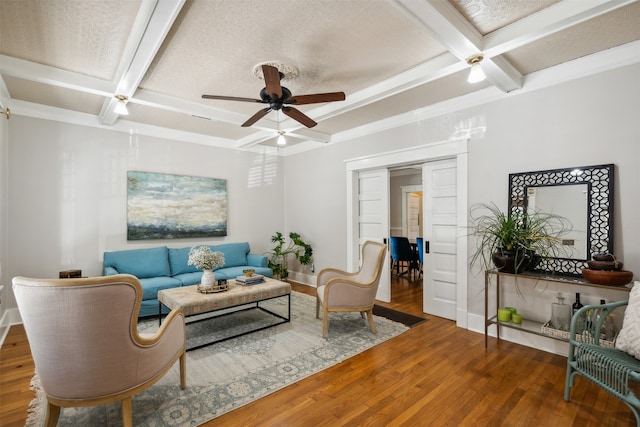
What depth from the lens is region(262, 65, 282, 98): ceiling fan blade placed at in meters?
2.26

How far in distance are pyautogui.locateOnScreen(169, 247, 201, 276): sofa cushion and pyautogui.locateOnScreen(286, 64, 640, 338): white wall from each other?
3.38 meters

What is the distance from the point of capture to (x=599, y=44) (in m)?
2.50

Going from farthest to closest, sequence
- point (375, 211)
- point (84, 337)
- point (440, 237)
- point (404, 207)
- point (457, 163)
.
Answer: point (404, 207)
point (375, 211)
point (440, 237)
point (457, 163)
point (84, 337)

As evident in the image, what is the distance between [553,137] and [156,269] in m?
5.14

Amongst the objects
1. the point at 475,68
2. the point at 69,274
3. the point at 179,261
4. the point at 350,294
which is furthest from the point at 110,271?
the point at 475,68

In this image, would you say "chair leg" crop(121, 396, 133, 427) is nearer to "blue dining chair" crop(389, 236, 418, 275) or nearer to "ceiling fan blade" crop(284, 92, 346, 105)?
"ceiling fan blade" crop(284, 92, 346, 105)

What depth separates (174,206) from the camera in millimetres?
4832

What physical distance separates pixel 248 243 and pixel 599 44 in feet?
17.4

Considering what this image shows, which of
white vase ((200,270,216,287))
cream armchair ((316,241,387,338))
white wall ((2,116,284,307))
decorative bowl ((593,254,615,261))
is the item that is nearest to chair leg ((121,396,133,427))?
white vase ((200,270,216,287))

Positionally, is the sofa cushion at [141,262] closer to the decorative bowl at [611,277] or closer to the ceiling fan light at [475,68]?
the ceiling fan light at [475,68]

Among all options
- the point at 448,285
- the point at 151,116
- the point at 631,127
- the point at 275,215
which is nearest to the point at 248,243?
the point at 275,215

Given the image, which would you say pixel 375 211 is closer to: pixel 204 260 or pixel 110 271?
pixel 204 260

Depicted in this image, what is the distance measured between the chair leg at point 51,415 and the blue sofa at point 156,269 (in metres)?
2.02

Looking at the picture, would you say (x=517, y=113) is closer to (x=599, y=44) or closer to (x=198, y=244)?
(x=599, y=44)
